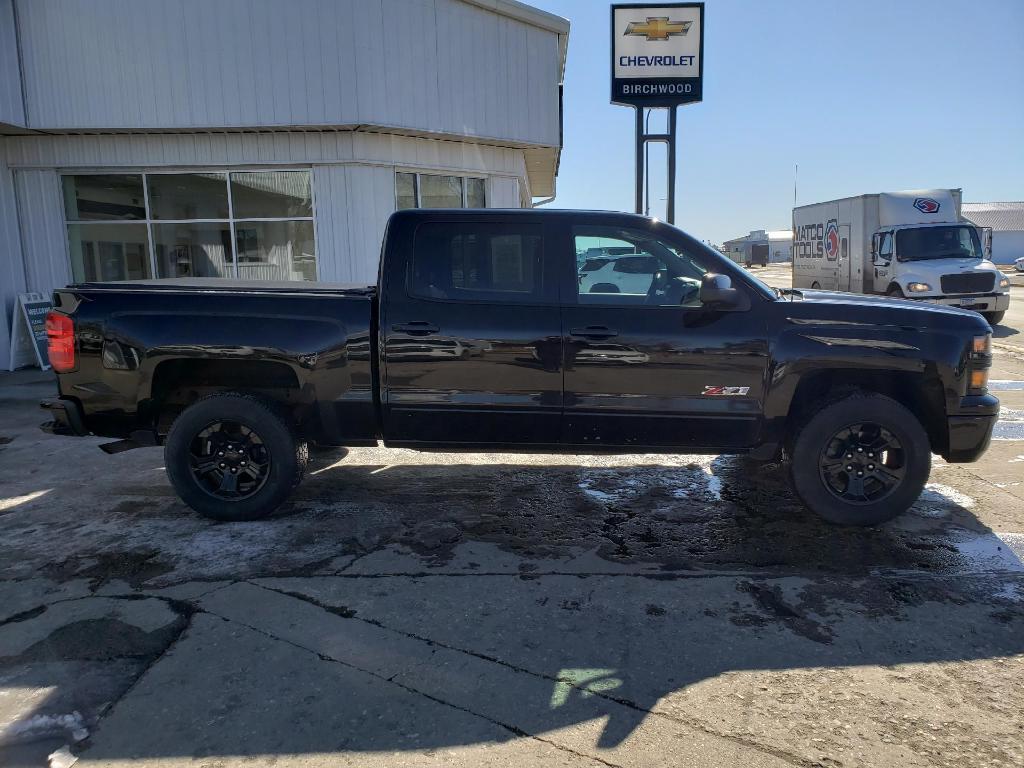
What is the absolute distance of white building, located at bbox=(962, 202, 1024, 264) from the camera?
67375 millimetres

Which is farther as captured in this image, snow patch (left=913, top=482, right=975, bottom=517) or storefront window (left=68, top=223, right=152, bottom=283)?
storefront window (left=68, top=223, right=152, bottom=283)

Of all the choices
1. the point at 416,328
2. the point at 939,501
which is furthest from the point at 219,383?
the point at 939,501

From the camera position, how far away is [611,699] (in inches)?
118

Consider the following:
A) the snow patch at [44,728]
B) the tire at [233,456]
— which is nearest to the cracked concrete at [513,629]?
the snow patch at [44,728]

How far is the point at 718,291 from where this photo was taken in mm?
4430

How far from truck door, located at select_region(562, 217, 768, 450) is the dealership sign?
11.1m

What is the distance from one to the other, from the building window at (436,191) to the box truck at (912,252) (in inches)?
383

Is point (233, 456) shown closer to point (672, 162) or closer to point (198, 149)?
point (198, 149)

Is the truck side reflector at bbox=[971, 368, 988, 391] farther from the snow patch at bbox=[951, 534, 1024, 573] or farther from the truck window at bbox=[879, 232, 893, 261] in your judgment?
the truck window at bbox=[879, 232, 893, 261]

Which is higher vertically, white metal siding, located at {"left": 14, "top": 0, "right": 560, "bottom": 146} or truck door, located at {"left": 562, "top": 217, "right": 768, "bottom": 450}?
white metal siding, located at {"left": 14, "top": 0, "right": 560, "bottom": 146}

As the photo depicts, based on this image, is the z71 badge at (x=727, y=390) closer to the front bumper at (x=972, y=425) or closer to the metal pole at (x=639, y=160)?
the front bumper at (x=972, y=425)

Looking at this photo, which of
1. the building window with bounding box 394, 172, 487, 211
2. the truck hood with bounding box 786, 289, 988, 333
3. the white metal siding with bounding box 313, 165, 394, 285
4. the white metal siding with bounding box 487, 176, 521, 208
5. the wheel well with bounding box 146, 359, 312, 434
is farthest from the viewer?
the white metal siding with bounding box 487, 176, 521, 208

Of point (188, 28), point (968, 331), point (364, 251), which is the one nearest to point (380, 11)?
point (188, 28)

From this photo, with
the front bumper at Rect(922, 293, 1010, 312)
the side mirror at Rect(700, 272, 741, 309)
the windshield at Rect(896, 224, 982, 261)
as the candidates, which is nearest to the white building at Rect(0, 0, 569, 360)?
the side mirror at Rect(700, 272, 741, 309)
